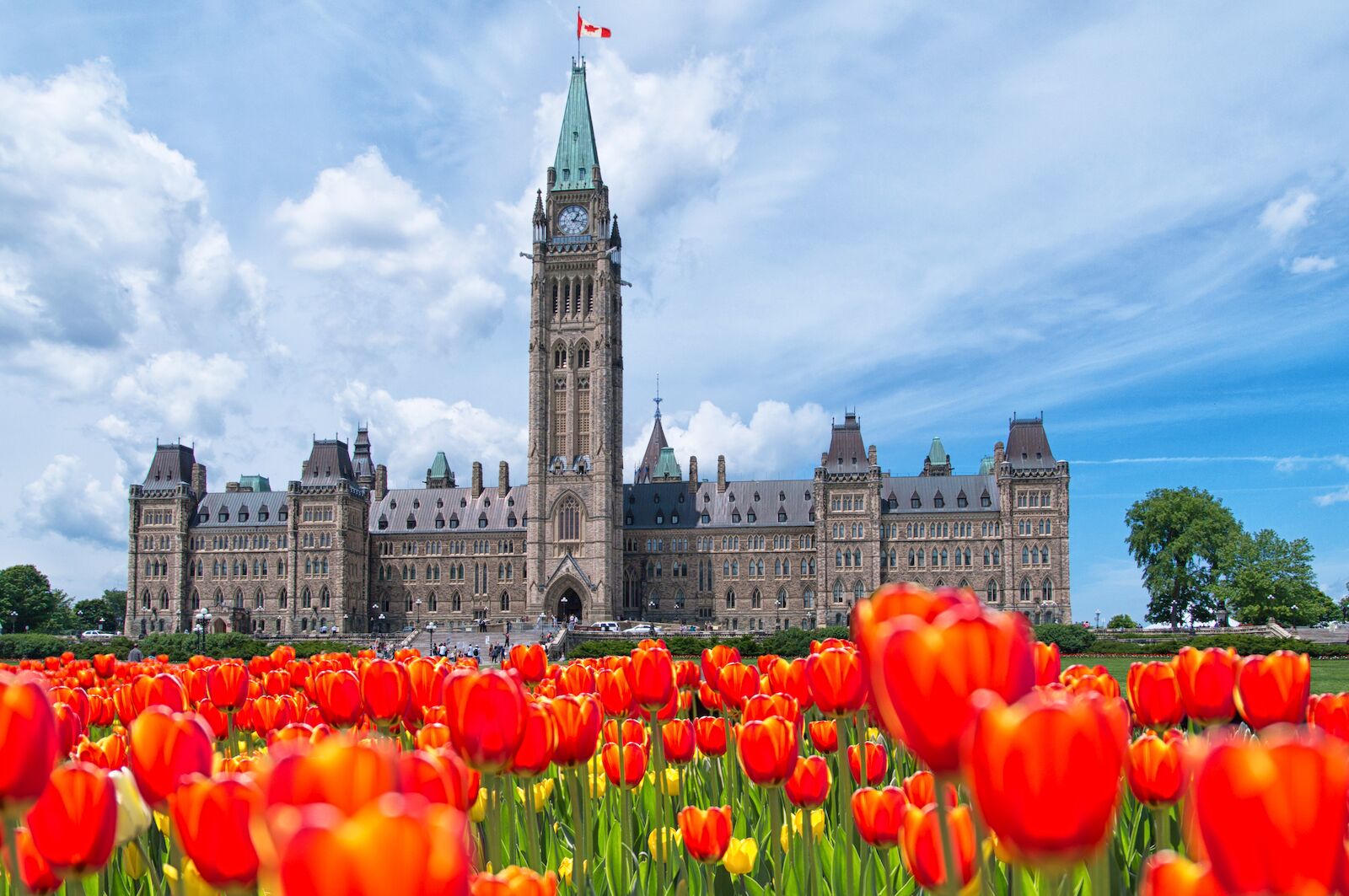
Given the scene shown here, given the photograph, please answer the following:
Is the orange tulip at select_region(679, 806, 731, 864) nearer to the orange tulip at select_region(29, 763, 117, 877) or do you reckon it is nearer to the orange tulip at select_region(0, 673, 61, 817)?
the orange tulip at select_region(29, 763, 117, 877)

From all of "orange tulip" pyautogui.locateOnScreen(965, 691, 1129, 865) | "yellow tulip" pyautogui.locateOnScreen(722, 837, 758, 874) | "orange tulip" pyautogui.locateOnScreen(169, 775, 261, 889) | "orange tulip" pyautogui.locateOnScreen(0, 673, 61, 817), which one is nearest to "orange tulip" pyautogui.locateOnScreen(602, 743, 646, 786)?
"yellow tulip" pyautogui.locateOnScreen(722, 837, 758, 874)

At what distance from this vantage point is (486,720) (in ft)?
9.34

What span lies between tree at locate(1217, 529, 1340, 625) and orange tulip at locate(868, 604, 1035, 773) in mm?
78008

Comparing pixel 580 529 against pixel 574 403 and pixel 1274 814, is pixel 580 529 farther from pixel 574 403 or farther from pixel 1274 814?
pixel 1274 814

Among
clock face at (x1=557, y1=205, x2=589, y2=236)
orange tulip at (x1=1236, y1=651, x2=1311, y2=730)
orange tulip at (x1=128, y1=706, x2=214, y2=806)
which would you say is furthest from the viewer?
clock face at (x1=557, y1=205, x2=589, y2=236)

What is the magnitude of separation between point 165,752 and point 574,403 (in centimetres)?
8030

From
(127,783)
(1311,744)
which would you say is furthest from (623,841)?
(1311,744)

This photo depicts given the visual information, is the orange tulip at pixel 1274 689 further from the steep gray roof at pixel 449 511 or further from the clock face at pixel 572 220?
the steep gray roof at pixel 449 511

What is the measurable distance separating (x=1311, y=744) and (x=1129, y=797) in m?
3.74

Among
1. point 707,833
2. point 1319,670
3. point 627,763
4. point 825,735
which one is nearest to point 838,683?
point 707,833

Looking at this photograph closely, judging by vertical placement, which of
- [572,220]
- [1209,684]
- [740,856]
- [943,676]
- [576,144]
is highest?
[576,144]

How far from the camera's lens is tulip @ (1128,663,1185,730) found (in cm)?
420

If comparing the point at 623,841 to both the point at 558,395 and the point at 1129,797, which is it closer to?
the point at 1129,797

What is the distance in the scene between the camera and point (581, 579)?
80.1 m
